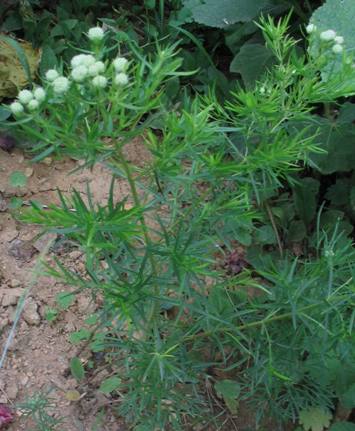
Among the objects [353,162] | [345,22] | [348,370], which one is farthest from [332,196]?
[348,370]

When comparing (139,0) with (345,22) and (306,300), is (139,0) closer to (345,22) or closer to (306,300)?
(345,22)

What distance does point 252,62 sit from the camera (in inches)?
105

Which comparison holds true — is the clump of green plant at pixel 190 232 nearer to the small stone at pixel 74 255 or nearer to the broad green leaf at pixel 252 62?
the small stone at pixel 74 255

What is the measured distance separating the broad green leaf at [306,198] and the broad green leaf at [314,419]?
2.35 feet

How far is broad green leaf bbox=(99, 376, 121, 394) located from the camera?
2.05 meters

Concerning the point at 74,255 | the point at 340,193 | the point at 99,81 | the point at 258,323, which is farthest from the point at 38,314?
the point at 99,81

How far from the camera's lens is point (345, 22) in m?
2.30

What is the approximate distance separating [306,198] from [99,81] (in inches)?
58.2

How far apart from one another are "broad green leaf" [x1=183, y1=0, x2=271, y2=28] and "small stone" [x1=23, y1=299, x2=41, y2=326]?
1256mm

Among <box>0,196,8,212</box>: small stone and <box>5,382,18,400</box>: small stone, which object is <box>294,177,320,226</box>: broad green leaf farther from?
<box>5,382,18,400</box>: small stone

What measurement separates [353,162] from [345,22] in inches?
18.2

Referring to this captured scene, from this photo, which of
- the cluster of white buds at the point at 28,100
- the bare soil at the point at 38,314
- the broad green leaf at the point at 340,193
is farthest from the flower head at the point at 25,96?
the broad green leaf at the point at 340,193

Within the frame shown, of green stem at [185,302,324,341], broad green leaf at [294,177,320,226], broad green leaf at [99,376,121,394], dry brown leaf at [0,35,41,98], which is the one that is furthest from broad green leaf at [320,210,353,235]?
dry brown leaf at [0,35,41,98]

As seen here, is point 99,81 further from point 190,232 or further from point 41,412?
point 41,412
